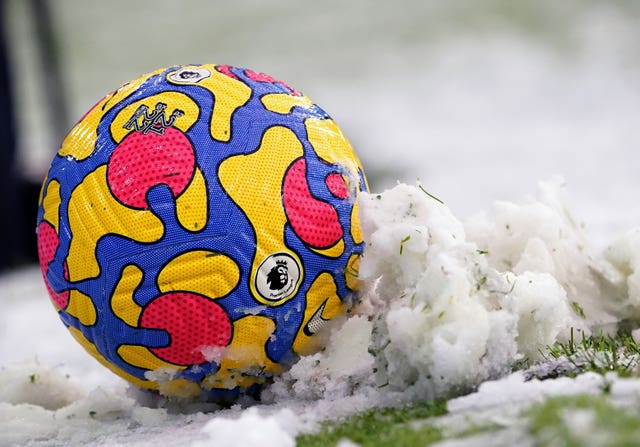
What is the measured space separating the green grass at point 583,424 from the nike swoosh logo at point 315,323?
40.8 inches

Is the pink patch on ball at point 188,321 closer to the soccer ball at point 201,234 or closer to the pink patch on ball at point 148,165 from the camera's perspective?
the soccer ball at point 201,234

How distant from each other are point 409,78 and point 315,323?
13516mm

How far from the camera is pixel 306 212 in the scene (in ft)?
9.22

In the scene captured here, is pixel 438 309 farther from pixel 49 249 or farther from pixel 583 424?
pixel 49 249

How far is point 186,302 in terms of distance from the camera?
2740 millimetres

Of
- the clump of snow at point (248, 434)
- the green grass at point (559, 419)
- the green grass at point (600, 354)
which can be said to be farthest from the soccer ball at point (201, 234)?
the green grass at point (600, 354)

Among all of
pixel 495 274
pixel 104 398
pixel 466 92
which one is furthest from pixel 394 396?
pixel 466 92

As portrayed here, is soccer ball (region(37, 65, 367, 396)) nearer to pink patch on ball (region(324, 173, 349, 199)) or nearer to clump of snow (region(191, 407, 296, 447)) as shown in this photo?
pink patch on ball (region(324, 173, 349, 199))

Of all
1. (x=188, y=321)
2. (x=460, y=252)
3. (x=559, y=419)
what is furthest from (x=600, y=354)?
(x=188, y=321)

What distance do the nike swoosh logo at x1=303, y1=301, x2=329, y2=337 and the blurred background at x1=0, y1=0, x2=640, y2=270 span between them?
102 inches

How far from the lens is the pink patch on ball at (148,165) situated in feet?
9.04

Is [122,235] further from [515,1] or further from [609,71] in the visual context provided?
[515,1]

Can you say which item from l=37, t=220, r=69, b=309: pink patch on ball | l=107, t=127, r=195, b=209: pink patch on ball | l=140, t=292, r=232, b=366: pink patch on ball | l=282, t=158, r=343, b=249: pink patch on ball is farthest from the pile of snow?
l=107, t=127, r=195, b=209: pink patch on ball

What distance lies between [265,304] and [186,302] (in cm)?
24
